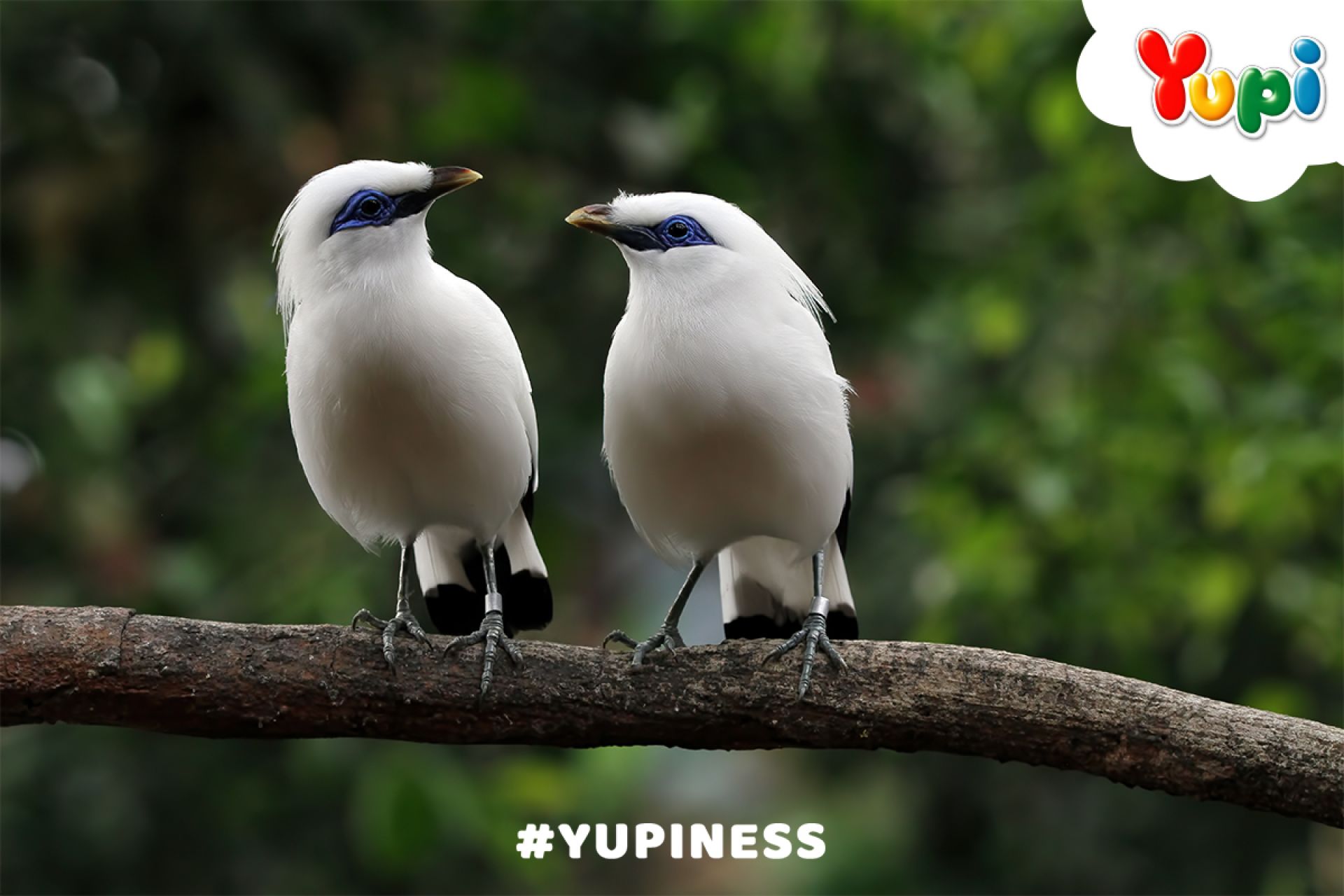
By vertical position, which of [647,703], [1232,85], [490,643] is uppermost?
[1232,85]

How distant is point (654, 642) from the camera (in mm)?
3588

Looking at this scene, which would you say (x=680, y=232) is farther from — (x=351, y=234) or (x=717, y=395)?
(x=351, y=234)

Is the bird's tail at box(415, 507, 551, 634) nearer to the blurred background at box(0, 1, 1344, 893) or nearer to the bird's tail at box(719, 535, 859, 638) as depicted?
the bird's tail at box(719, 535, 859, 638)

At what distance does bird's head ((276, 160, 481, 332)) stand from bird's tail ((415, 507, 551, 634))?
795 mm

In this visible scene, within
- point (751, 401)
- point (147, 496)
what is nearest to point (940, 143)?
point (147, 496)

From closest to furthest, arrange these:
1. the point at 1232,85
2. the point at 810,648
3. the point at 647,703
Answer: the point at 647,703 → the point at 810,648 → the point at 1232,85

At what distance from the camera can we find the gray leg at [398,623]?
351 cm

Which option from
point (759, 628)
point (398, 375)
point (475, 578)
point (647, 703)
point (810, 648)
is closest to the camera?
point (398, 375)

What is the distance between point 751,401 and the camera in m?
3.44

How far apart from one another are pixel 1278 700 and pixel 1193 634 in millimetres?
971

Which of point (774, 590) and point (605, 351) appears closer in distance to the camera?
point (774, 590)

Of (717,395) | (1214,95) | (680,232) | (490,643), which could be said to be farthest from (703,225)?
(1214,95)

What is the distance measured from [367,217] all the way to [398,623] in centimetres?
95

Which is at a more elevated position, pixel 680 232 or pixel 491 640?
pixel 680 232
